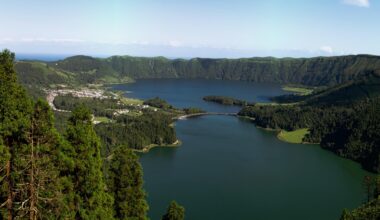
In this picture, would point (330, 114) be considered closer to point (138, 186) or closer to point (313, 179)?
point (313, 179)

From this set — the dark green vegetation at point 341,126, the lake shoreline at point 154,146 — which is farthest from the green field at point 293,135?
the lake shoreline at point 154,146

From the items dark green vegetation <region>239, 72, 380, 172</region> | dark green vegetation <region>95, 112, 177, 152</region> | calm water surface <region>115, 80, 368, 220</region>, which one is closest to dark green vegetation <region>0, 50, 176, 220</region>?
calm water surface <region>115, 80, 368, 220</region>

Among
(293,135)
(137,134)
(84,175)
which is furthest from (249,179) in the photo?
(84,175)

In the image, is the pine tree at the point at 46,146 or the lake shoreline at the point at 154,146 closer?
the pine tree at the point at 46,146

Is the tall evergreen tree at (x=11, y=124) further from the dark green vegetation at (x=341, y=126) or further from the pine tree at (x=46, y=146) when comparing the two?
the dark green vegetation at (x=341, y=126)

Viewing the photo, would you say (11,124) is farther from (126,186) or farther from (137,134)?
(137,134)

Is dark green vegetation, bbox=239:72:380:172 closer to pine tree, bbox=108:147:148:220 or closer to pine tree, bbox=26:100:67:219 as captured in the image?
pine tree, bbox=108:147:148:220

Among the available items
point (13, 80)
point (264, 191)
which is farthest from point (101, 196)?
point (264, 191)
